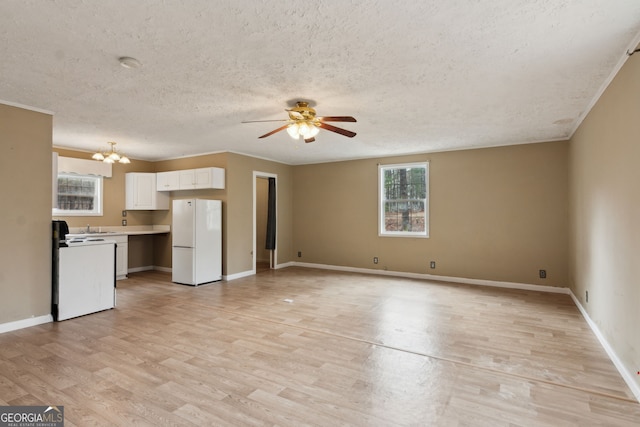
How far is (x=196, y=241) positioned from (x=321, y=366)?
385cm

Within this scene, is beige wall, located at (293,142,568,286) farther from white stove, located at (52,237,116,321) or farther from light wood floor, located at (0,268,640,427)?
white stove, located at (52,237,116,321)

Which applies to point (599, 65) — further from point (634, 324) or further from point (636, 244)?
point (634, 324)

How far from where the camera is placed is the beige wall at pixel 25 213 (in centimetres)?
359

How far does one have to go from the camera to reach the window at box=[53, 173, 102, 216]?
20.3 feet

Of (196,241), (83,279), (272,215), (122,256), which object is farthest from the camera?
(272,215)

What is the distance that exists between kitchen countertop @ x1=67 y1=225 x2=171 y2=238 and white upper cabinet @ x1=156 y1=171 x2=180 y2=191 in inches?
36.1

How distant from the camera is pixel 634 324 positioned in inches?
96.1

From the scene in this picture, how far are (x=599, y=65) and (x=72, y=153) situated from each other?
25.5 feet

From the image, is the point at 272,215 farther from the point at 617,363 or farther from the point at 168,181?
the point at 617,363

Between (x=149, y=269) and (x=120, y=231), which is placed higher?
(x=120, y=231)

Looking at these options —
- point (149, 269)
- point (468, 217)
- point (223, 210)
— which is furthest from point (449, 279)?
point (149, 269)

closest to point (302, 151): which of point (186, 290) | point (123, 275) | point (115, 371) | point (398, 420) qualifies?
point (186, 290)

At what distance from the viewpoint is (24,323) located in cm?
370

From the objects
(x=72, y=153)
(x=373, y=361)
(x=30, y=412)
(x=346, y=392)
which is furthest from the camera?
(x=72, y=153)
